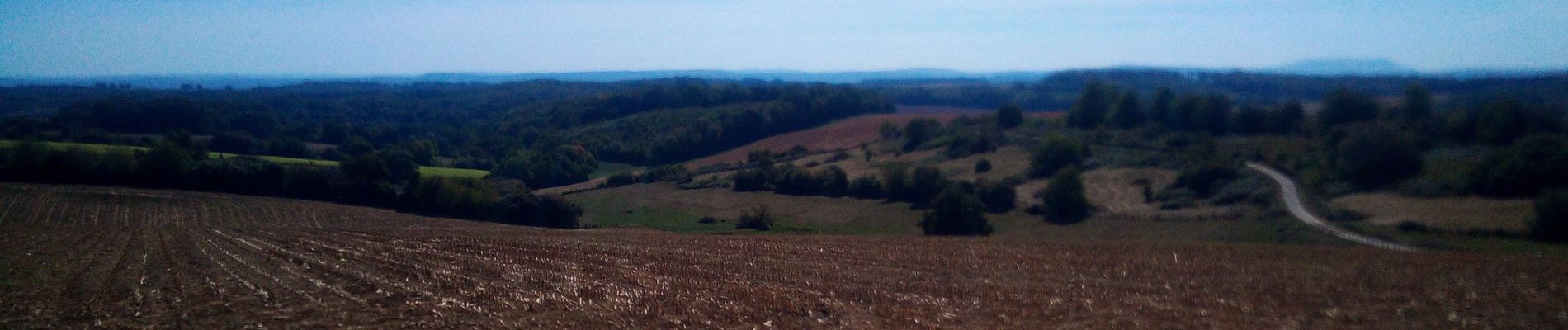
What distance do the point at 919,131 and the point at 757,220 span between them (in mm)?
22293

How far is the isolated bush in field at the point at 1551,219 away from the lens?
22641 millimetres

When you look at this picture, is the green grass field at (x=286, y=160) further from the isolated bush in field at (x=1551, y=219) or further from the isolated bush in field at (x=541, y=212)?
the isolated bush in field at (x=1551, y=219)

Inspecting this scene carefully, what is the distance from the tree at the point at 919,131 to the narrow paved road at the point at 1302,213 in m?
20.1

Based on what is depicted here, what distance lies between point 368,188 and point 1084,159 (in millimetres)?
32743

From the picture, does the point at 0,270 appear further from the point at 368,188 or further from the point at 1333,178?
the point at 1333,178

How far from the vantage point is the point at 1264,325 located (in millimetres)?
9672

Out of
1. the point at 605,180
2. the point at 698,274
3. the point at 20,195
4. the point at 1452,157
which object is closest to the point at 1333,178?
the point at 1452,157

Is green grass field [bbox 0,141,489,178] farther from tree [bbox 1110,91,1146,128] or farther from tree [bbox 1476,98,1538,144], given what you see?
tree [bbox 1476,98,1538,144]

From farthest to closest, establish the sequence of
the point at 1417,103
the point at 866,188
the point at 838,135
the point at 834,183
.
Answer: the point at 838,135 < the point at 834,183 < the point at 866,188 < the point at 1417,103

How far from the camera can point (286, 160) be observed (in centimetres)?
3384

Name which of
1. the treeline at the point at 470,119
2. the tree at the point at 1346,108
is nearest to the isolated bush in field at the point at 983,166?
the tree at the point at 1346,108

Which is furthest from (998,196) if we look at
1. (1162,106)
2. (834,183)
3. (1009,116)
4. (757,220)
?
(1009,116)

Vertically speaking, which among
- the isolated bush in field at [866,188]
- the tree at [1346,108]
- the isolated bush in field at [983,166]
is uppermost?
the tree at [1346,108]

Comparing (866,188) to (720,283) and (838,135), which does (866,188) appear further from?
(720,283)
